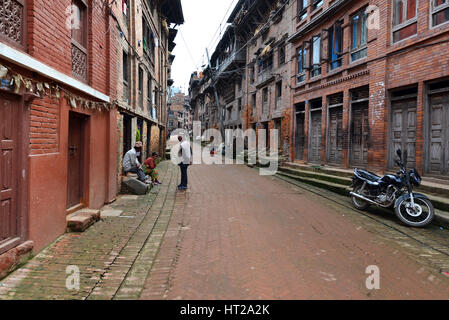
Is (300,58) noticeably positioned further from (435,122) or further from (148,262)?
(148,262)

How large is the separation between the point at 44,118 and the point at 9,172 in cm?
107

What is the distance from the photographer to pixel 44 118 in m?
4.53

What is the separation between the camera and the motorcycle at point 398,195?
6016 mm

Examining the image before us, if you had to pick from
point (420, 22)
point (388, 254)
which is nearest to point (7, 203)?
point (388, 254)

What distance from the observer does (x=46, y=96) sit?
456cm

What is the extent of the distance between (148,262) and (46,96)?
115 inches

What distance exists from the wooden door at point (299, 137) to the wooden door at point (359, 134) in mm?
3855

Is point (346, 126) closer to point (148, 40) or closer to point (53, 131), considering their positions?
point (53, 131)

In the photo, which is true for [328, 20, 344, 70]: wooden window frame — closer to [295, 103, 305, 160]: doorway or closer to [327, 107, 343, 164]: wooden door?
[327, 107, 343, 164]: wooden door

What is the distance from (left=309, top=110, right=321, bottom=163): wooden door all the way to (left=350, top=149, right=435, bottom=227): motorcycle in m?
6.20

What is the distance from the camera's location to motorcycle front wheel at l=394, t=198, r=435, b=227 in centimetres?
586

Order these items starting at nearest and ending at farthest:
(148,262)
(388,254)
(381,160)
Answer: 1. (148,262)
2. (388,254)
3. (381,160)

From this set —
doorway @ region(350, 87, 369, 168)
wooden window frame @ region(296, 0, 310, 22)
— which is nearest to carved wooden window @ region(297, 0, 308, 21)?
wooden window frame @ region(296, 0, 310, 22)

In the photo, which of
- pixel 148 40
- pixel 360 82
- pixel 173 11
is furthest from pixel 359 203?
pixel 173 11
